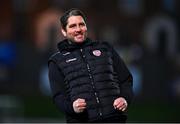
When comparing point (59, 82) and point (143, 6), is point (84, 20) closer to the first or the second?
point (59, 82)

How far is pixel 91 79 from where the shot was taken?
6078 millimetres

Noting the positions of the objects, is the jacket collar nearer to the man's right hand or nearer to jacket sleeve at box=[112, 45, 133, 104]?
jacket sleeve at box=[112, 45, 133, 104]

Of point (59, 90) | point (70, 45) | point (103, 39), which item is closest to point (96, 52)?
point (70, 45)

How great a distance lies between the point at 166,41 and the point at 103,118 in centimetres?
1619

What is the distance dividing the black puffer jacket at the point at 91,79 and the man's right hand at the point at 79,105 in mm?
48

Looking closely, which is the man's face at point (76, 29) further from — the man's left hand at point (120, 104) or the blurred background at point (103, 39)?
the blurred background at point (103, 39)

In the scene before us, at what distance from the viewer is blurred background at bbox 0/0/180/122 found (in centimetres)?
1920


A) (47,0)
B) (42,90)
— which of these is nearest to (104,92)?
(42,90)

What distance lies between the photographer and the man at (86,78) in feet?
19.9

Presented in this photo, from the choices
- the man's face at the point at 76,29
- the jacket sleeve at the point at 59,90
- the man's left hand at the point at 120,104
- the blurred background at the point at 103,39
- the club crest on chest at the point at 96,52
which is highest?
the blurred background at the point at 103,39

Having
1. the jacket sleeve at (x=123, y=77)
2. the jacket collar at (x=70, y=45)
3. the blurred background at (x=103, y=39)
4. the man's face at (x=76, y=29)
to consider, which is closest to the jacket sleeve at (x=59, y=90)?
the jacket collar at (x=70, y=45)

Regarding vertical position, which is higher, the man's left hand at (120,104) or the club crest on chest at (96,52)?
the club crest on chest at (96,52)

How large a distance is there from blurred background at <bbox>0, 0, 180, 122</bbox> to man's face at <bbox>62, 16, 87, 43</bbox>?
464 inches

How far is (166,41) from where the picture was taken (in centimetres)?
2211
